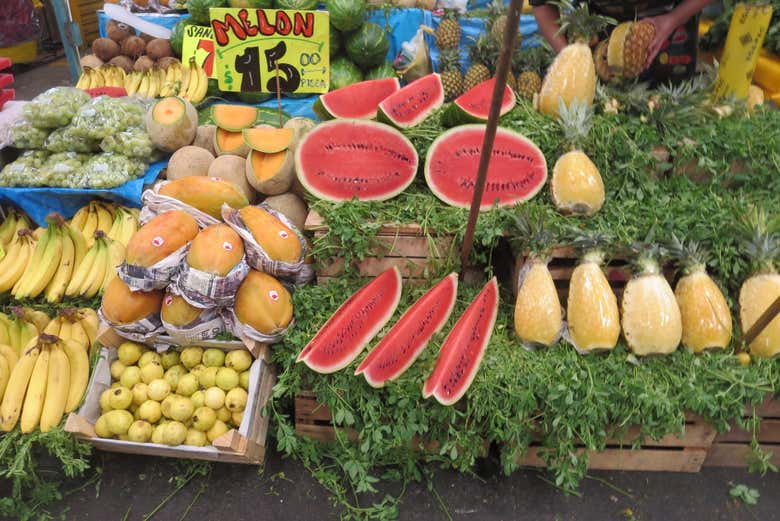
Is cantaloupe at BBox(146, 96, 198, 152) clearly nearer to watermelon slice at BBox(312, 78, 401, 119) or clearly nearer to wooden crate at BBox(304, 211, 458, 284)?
watermelon slice at BBox(312, 78, 401, 119)

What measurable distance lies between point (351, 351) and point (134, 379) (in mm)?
1086

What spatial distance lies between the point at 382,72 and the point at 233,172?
7.02 ft

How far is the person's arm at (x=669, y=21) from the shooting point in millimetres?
2674

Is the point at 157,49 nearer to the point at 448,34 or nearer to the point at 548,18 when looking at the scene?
the point at 448,34

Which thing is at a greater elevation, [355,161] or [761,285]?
[355,161]

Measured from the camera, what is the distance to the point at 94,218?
9.98 feet

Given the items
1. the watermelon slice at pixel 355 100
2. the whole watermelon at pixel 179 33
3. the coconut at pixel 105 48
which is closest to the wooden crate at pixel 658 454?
the watermelon slice at pixel 355 100

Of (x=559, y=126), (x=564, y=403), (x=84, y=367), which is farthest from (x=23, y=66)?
(x=564, y=403)

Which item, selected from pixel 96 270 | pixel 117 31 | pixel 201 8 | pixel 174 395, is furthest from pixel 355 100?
pixel 117 31

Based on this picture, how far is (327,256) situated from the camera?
2314 mm

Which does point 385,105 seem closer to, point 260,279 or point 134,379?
point 260,279

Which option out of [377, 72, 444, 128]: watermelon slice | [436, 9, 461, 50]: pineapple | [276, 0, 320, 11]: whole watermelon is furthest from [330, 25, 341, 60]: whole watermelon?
[377, 72, 444, 128]: watermelon slice

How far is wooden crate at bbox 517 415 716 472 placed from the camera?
2240 mm

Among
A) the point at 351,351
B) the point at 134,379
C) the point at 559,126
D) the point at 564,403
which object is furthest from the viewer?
the point at 559,126
